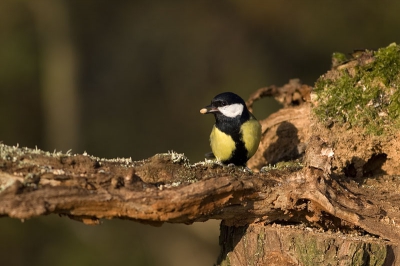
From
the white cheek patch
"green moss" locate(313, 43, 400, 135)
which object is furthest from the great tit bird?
"green moss" locate(313, 43, 400, 135)

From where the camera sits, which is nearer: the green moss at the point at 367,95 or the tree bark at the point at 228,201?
the tree bark at the point at 228,201

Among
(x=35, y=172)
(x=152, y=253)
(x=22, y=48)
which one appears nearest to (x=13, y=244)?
(x=152, y=253)

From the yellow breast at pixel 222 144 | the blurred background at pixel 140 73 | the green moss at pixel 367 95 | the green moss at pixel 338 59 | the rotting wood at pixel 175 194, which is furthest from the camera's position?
the blurred background at pixel 140 73

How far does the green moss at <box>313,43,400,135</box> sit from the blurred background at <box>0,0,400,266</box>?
3.90m

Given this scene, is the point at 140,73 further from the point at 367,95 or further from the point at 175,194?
the point at 175,194

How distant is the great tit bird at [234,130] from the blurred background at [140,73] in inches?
144

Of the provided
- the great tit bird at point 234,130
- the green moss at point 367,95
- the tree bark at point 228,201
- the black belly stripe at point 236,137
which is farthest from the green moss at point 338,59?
the tree bark at point 228,201

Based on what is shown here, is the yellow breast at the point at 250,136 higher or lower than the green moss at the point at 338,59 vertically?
lower

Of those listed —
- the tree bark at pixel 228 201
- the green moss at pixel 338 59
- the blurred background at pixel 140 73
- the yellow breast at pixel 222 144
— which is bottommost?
the tree bark at pixel 228 201

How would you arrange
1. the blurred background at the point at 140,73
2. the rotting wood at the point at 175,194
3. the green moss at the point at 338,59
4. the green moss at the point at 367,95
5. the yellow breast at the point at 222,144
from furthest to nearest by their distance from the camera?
1. the blurred background at the point at 140,73
2. the green moss at the point at 338,59
3. the yellow breast at the point at 222,144
4. the green moss at the point at 367,95
5. the rotting wood at the point at 175,194

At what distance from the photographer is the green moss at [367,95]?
344 centimetres

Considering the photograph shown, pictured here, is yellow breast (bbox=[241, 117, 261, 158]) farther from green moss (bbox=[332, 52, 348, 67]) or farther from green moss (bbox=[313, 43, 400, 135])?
green moss (bbox=[332, 52, 348, 67])

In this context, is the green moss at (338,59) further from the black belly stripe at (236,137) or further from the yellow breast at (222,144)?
the yellow breast at (222,144)

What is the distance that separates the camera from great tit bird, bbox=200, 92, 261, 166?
3.54 m
